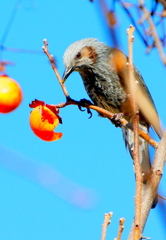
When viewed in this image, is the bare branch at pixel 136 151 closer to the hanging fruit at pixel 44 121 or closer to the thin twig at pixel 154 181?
the thin twig at pixel 154 181

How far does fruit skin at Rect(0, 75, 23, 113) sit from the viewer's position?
8.23ft

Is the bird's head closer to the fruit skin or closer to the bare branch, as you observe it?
the fruit skin

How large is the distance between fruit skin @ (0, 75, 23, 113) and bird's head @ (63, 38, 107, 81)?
193 cm

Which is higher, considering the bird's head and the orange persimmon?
the bird's head

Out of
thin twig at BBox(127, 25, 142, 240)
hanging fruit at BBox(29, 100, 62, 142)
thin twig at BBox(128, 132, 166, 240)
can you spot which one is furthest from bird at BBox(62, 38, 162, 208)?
thin twig at BBox(127, 25, 142, 240)

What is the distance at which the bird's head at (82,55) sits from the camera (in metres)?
4.74

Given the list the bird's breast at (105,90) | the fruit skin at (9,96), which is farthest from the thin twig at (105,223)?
the bird's breast at (105,90)

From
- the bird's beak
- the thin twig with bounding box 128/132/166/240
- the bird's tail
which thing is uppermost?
the bird's beak

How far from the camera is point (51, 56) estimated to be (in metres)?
2.44

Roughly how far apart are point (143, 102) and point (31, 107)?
119 centimetres

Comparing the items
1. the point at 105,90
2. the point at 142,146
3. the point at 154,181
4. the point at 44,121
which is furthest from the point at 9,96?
the point at 142,146

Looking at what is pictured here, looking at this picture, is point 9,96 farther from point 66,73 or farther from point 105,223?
point 66,73

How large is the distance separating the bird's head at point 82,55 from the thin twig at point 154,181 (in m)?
2.51

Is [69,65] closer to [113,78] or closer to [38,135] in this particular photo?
[113,78]
